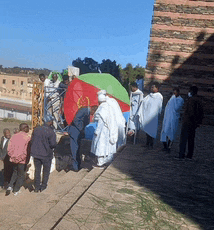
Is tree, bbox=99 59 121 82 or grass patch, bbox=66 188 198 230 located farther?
tree, bbox=99 59 121 82

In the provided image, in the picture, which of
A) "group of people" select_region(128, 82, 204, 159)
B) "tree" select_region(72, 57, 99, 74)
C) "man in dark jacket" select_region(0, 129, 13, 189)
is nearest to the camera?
"group of people" select_region(128, 82, 204, 159)

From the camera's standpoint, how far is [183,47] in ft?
32.9

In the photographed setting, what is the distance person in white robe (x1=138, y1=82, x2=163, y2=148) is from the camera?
6.87m

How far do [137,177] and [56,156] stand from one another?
15.6 feet

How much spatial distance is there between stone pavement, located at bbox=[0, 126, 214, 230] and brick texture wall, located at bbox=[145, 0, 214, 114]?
14.6ft

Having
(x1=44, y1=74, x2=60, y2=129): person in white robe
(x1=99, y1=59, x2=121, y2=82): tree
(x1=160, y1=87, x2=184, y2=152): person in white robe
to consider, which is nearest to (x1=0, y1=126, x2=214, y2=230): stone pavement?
(x1=160, y1=87, x2=184, y2=152): person in white robe

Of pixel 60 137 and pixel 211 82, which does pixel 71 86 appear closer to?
pixel 60 137

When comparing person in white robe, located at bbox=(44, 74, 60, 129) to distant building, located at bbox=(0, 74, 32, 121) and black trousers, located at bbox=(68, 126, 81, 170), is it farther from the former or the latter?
distant building, located at bbox=(0, 74, 32, 121)

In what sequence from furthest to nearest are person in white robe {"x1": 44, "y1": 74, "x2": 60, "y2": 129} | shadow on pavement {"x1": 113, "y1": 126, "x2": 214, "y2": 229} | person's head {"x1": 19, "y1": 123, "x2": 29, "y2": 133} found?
person in white robe {"x1": 44, "y1": 74, "x2": 60, "y2": 129}, person's head {"x1": 19, "y1": 123, "x2": 29, "y2": 133}, shadow on pavement {"x1": 113, "y1": 126, "x2": 214, "y2": 229}

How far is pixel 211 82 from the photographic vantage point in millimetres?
10023

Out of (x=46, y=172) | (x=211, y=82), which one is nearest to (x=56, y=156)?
(x=46, y=172)

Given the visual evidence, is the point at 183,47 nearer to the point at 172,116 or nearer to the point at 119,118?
the point at 172,116

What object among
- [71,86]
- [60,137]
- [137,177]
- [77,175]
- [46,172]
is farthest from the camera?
[60,137]

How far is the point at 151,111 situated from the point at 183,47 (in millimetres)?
4139
